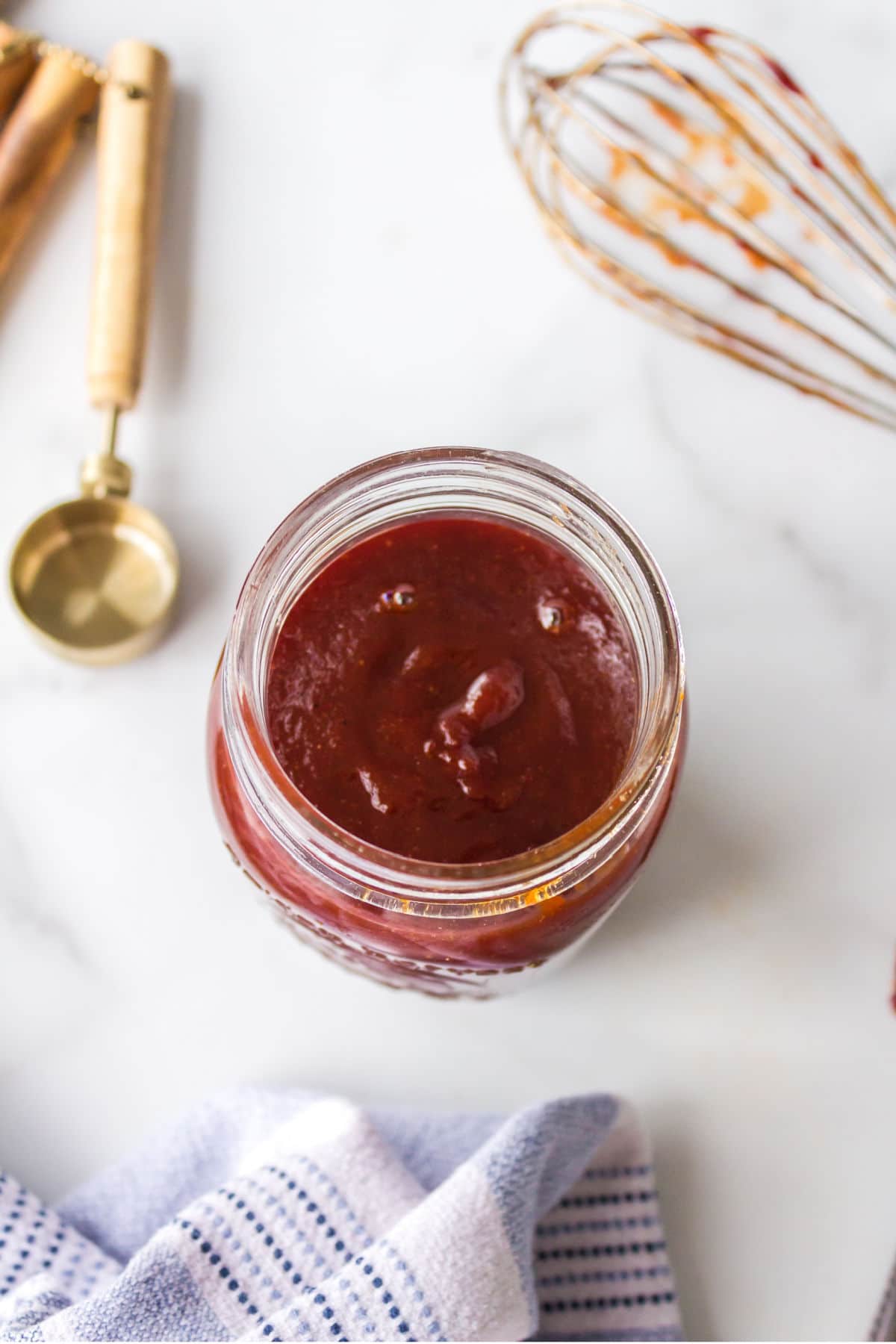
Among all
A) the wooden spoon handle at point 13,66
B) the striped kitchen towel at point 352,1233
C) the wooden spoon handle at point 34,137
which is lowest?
the striped kitchen towel at point 352,1233

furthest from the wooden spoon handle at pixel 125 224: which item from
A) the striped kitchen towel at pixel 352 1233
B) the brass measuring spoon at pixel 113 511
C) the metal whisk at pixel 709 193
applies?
the striped kitchen towel at pixel 352 1233

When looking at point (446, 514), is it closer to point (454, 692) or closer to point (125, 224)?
point (454, 692)

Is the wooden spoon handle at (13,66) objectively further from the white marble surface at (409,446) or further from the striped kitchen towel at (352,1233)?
the striped kitchen towel at (352,1233)

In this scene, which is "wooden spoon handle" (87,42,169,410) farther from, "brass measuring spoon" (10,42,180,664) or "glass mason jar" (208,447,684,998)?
"glass mason jar" (208,447,684,998)

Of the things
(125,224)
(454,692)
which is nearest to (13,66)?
(125,224)

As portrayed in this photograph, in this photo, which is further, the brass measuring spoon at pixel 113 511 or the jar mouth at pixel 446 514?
the brass measuring spoon at pixel 113 511

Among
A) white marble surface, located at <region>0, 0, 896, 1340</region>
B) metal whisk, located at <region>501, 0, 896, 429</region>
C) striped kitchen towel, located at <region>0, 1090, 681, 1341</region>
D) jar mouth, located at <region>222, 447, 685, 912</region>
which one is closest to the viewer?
jar mouth, located at <region>222, 447, 685, 912</region>

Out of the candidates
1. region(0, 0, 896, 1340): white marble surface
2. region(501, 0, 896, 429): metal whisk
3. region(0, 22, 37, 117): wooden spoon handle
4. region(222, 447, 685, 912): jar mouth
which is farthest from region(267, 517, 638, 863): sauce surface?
region(0, 22, 37, 117): wooden spoon handle
